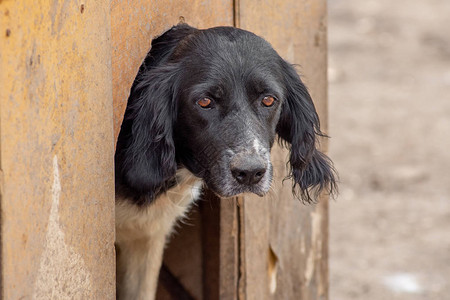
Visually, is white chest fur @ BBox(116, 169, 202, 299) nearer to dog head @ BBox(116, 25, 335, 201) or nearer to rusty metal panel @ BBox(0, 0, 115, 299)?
dog head @ BBox(116, 25, 335, 201)

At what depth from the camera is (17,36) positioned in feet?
8.59

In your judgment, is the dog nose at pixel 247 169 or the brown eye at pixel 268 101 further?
the brown eye at pixel 268 101

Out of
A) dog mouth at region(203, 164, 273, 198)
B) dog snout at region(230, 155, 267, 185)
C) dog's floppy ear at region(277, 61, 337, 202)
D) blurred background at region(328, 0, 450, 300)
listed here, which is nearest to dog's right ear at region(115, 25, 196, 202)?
dog mouth at region(203, 164, 273, 198)

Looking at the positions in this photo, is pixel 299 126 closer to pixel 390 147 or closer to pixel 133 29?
pixel 133 29

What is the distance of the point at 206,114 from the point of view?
3.54m

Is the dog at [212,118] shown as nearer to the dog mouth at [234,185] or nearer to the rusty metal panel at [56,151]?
the dog mouth at [234,185]

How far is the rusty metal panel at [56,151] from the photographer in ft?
8.61

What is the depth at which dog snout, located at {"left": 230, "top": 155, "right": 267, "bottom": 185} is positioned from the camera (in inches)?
134

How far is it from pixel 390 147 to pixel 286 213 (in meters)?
5.44

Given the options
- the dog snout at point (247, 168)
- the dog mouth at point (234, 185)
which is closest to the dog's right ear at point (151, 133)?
the dog mouth at point (234, 185)

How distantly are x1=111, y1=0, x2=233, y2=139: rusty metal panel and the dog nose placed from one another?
52cm

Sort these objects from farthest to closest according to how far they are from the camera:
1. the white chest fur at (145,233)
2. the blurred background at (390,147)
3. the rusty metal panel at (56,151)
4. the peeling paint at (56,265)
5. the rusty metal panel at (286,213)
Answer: the blurred background at (390,147) → the rusty metal panel at (286,213) → the white chest fur at (145,233) → the peeling paint at (56,265) → the rusty metal panel at (56,151)

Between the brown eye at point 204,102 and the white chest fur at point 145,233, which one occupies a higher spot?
the brown eye at point 204,102

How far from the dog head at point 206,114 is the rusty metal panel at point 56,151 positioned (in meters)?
0.41
